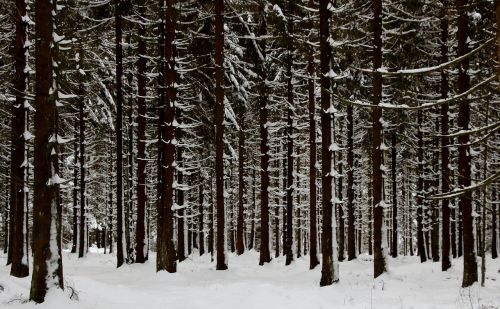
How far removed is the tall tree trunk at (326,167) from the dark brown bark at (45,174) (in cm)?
693

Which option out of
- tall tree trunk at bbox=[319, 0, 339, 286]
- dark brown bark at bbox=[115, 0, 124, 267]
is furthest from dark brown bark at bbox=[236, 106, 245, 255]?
tall tree trunk at bbox=[319, 0, 339, 286]

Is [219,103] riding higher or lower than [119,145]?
higher

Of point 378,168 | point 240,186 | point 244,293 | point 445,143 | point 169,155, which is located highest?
point 445,143

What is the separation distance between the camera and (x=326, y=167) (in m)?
12.9

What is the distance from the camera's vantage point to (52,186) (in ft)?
28.8

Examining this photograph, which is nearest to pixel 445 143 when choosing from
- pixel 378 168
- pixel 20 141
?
pixel 378 168

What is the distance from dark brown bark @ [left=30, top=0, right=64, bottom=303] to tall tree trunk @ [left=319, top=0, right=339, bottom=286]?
6925 mm

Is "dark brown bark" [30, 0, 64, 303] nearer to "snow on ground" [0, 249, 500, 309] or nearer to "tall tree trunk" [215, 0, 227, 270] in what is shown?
"snow on ground" [0, 249, 500, 309]

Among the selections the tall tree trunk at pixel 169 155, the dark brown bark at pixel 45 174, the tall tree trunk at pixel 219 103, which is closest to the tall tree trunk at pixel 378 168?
the tall tree trunk at pixel 219 103

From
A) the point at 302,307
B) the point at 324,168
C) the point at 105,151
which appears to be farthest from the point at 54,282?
the point at 105,151

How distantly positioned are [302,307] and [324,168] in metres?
4.50

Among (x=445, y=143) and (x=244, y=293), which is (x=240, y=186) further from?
(x=244, y=293)

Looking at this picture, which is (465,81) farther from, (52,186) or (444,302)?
(52,186)

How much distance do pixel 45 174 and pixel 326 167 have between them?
732cm
